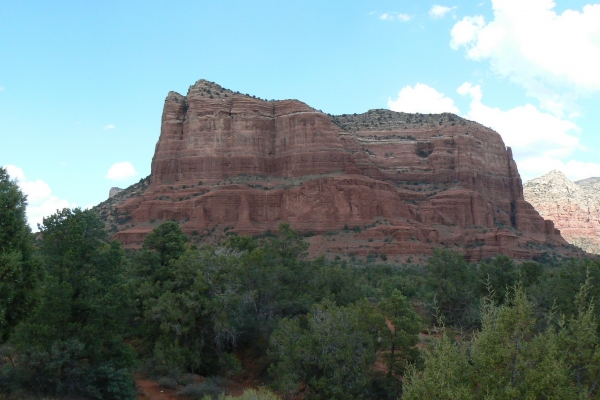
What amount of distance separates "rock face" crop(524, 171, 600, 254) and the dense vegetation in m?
Answer: 132

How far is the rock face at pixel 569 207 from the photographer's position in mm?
145625

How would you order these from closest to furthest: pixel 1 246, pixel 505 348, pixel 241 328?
pixel 505 348 → pixel 1 246 → pixel 241 328

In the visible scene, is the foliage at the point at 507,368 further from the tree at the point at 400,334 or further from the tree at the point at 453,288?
the tree at the point at 453,288

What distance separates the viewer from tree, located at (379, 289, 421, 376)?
20250 millimetres

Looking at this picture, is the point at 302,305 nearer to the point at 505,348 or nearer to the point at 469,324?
the point at 469,324

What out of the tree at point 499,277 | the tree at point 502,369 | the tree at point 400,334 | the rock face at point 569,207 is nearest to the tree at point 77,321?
the tree at point 400,334

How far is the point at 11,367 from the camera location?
1703cm

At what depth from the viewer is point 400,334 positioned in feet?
67.8

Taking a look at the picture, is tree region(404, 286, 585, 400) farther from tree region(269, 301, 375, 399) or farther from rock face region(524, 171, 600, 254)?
rock face region(524, 171, 600, 254)

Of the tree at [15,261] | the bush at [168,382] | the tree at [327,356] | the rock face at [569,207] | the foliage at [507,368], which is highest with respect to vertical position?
the rock face at [569,207]

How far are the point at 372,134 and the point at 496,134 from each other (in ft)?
87.3

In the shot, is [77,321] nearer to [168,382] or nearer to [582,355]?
[168,382]

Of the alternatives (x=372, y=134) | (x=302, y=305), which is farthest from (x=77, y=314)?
(x=372, y=134)

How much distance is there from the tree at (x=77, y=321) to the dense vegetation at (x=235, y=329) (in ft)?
0.15
